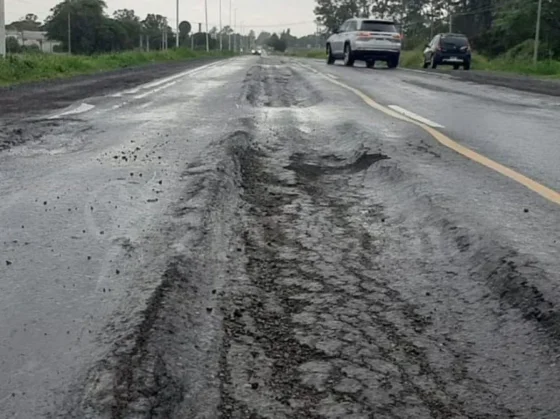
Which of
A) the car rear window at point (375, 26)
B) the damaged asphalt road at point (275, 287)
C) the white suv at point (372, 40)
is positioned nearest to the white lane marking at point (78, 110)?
the damaged asphalt road at point (275, 287)

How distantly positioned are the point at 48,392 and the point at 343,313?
1.15 meters

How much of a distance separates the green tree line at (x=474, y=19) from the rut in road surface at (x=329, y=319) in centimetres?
3987

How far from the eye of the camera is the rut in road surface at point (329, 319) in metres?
2.15

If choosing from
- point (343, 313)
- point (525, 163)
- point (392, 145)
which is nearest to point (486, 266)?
point (343, 313)

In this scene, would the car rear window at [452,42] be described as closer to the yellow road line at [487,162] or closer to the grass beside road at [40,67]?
the grass beside road at [40,67]

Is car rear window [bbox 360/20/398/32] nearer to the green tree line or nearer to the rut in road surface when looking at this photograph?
the green tree line

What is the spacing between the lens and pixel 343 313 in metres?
2.85

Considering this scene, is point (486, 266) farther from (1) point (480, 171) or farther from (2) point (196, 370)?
(1) point (480, 171)

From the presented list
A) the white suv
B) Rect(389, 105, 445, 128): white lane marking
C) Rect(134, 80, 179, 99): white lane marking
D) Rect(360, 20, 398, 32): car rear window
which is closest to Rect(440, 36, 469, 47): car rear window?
the white suv

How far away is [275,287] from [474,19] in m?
82.1

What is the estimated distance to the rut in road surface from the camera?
215 cm

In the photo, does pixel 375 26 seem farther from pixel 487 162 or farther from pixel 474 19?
pixel 474 19

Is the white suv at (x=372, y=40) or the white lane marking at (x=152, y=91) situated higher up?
the white suv at (x=372, y=40)

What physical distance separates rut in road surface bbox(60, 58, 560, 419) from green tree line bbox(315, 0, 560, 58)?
39868mm
